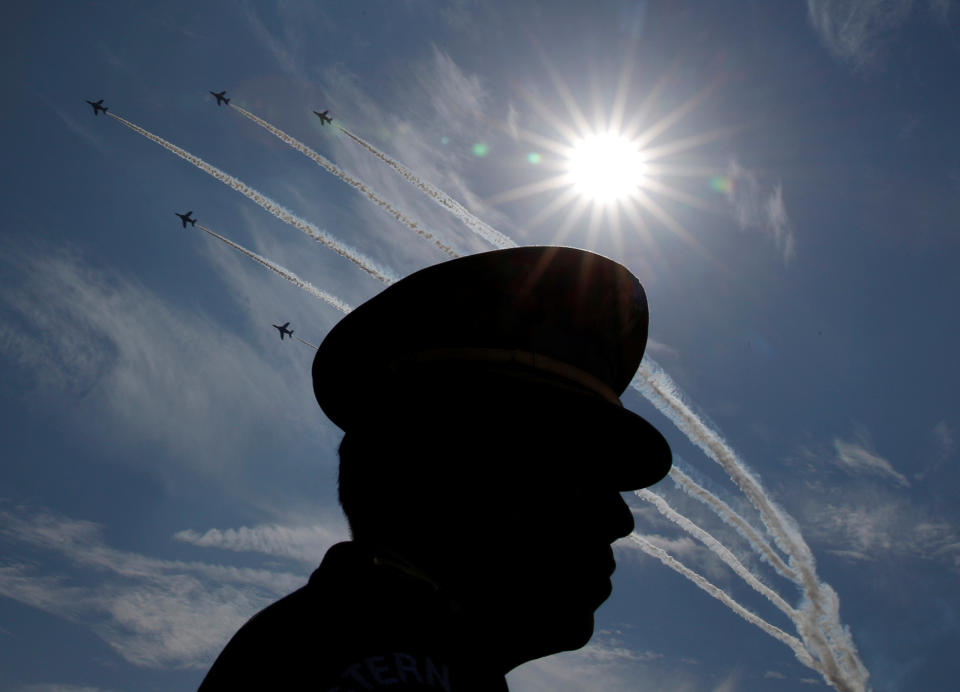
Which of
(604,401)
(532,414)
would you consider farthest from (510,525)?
(604,401)

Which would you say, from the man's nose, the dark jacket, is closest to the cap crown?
the man's nose

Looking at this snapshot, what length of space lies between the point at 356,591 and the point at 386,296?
1899 mm

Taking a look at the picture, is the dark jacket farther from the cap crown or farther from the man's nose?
the cap crown

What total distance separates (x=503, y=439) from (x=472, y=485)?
24 cm

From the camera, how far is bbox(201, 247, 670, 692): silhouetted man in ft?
5.10

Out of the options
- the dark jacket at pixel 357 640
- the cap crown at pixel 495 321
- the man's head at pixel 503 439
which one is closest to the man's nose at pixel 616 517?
the man's head at pixel 503 439

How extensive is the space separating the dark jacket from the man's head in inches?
15.8

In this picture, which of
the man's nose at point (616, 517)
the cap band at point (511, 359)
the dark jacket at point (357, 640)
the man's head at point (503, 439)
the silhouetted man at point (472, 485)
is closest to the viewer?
the dark jacket at point (357, 640)

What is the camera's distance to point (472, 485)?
7.51ft

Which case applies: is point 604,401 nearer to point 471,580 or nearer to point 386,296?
point 471,580

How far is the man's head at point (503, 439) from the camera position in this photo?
2229mm

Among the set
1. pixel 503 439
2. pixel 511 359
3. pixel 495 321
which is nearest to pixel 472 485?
pixel 503 439

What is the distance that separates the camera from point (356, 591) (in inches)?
64.7

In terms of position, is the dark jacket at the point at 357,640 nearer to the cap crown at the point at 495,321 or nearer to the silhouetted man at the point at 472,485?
the silhouetted man at the point at 472,485
